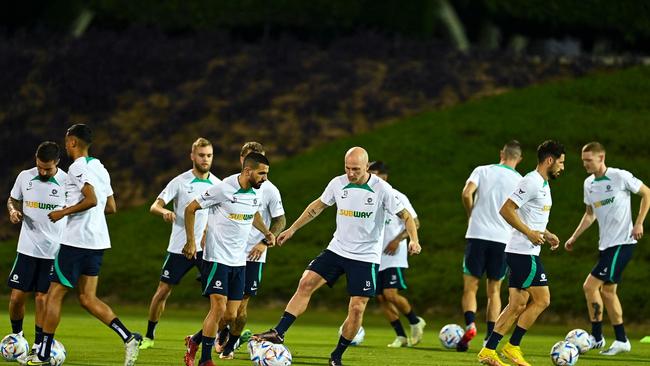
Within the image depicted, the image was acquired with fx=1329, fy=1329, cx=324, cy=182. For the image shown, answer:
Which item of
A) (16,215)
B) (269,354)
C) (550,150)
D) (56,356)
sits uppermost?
(550,150)

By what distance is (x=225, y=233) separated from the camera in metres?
14.2

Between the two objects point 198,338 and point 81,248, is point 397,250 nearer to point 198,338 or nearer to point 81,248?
point 198,338

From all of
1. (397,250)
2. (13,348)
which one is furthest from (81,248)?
(397,250)

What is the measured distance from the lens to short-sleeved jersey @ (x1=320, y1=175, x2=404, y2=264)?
47.7 ft

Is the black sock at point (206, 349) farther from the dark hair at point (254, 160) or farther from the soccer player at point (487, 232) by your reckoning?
the soccer player at point (487, 232)

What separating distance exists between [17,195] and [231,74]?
2361 centimetres

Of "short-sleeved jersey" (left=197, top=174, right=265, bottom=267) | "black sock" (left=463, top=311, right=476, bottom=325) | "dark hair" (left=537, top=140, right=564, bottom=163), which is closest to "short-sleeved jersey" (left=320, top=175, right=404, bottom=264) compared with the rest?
"short-sleeved jersey" (left=197, top=174, right=265, bottom=267)

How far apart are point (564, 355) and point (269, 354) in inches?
146

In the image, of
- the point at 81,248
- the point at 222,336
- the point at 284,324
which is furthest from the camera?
the point at 222,336

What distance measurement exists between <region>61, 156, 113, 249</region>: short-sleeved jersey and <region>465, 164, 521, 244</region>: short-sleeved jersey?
6.47 meters

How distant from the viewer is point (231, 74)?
127 feet

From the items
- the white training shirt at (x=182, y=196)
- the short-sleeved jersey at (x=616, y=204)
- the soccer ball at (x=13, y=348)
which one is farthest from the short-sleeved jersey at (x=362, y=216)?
the short-sleeved jersey at (x=616, y=204)

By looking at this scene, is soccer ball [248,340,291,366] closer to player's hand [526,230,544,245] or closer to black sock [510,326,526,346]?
black sock [510,326,526,346]

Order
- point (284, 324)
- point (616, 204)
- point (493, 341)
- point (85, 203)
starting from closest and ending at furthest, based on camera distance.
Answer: point (85, 203), point (284, 324), point (493, 341), point (616, 204)
